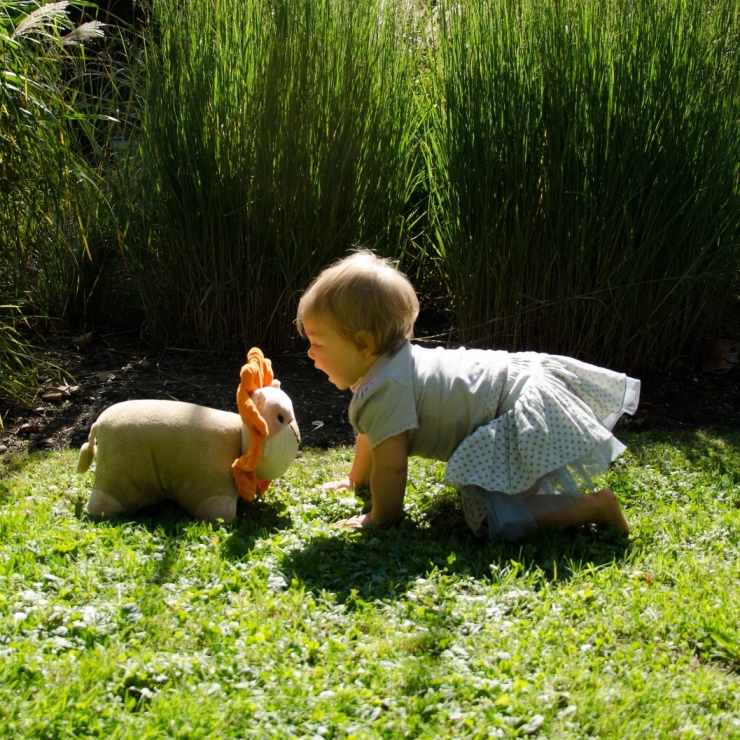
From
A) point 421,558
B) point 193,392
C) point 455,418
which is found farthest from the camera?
point 193,392

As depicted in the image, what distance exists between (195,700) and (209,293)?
12.1 ft

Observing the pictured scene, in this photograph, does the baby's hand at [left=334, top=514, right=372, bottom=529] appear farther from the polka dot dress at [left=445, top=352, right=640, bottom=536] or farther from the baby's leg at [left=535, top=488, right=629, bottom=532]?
the baby's leg at [left=535, top=488, right=629, bottom=532]

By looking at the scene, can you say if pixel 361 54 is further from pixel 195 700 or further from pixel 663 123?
pixel 195 700

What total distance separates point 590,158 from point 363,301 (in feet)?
7.56

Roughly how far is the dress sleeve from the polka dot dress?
→ 0.23m

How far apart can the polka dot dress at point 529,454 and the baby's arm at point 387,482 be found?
179mm

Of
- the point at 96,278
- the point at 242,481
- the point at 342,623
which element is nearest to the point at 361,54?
the point at 96,278

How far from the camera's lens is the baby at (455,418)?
131 inches

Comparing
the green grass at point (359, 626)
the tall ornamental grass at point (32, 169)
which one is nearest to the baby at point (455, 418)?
the green grass at point (359, 626)

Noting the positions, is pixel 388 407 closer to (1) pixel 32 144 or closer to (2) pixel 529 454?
(2) pixel 529 454

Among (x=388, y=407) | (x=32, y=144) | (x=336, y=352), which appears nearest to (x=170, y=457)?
(x=336, y=352)

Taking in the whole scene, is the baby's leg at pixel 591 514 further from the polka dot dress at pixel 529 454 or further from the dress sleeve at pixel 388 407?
the dress sleeve at pixel 388 407

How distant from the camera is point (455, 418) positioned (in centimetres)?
343

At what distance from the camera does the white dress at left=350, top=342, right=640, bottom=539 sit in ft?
11.0
